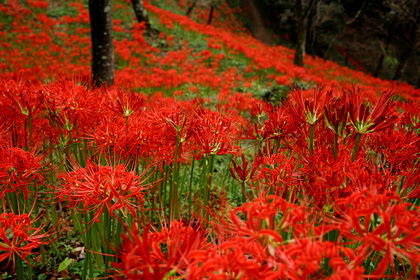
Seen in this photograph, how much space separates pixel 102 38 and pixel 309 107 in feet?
13.9

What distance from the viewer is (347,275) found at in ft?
2.20

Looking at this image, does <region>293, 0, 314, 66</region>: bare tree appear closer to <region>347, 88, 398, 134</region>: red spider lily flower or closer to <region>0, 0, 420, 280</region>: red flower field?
<region>0, 0, 420, 280</region>: red flower field

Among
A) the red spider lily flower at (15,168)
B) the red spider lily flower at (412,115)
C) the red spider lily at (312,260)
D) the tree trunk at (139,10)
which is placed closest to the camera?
the red spider lily at (312,260)

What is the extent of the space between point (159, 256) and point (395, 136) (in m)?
1.55

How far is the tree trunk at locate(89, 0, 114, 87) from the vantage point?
14.2 ft

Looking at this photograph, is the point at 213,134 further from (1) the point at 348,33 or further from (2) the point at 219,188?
(1) the point at 348,33

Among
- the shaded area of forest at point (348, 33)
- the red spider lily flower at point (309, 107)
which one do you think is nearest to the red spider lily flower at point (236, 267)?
the red spider lily flower at point (309, 107)

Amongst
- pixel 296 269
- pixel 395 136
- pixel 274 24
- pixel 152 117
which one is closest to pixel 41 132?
pixel 152 117

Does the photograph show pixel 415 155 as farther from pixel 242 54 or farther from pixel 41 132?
pixel 242 54

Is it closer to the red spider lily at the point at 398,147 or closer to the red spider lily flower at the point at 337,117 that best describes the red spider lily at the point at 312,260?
the red spider lily flower at the point at 337,117

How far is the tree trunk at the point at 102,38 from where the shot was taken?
433 centimetres

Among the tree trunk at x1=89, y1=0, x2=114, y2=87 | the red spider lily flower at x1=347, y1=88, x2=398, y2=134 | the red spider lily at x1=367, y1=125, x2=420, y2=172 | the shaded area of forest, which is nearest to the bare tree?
the shaded area of forest

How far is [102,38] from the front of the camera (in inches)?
179

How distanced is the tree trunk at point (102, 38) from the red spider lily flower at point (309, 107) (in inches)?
144
